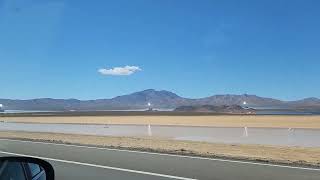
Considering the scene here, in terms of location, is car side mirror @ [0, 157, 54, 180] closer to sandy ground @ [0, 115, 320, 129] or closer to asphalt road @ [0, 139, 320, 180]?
asphalt road @ [0, 139, 320, 180]

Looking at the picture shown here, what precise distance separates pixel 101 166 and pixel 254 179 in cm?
521

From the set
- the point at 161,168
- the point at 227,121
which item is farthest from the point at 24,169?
the point at 227,121

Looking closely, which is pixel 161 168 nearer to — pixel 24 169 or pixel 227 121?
Answer: pixel 24 169

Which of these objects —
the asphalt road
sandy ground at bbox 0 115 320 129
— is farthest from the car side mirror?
sandy ground at bbox 0 115 320 129

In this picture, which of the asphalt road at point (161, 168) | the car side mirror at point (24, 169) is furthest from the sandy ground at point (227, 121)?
the car side mirror at point (24, 169)

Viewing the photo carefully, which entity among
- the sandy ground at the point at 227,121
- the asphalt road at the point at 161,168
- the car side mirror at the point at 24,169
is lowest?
the asphalt road at the point at 161,168

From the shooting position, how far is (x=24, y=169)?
19.0ft

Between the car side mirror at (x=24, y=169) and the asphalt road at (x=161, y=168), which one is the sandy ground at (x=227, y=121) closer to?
the asphalt road at (x=161, y=168)

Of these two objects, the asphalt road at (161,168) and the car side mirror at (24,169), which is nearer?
the car side mirror at (24,169)

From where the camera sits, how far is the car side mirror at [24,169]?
5.09 meters

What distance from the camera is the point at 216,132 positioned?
117ft

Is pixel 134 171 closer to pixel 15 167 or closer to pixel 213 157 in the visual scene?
pixel 213 157

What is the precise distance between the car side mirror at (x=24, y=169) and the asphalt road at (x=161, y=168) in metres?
8.52

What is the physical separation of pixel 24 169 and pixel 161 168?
11.3 m
